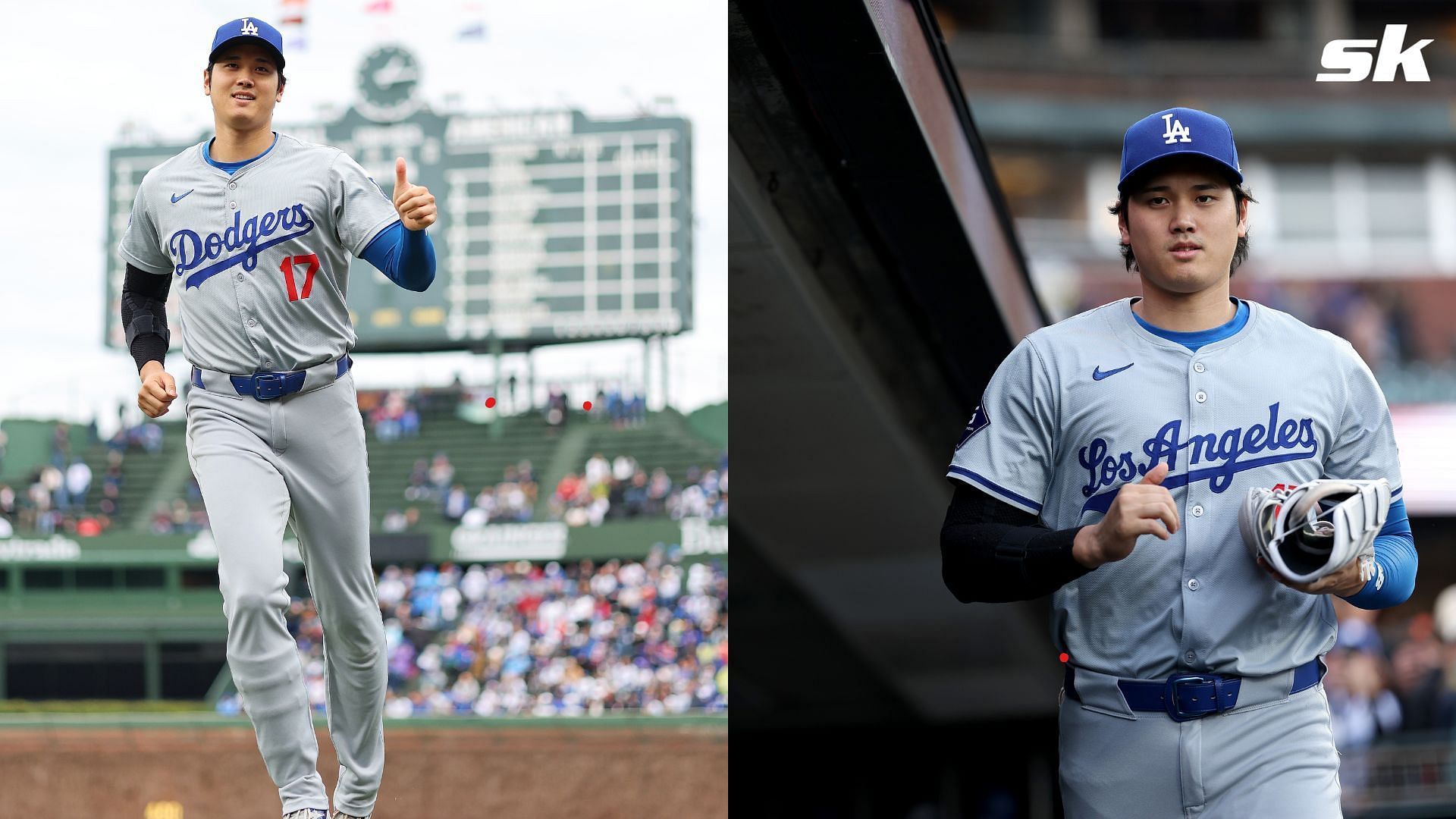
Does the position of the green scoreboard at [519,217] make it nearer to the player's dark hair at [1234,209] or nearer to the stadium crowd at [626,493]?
the stadium crowd at [626,493]

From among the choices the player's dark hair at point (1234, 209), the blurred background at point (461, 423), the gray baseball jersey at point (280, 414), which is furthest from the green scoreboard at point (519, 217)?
the player's dark hair at point (1234, 209)

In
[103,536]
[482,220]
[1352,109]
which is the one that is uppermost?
[1352,109]

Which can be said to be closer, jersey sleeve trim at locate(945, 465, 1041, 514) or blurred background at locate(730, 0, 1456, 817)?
A: jersey sleeve trim at locate(945, 465, 1041, 514)

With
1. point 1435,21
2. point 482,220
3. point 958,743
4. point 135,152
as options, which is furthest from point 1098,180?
point 135,152

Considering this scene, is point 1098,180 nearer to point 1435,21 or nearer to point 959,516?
point 1435,21

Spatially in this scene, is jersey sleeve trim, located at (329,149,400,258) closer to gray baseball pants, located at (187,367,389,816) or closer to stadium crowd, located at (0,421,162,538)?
gray baseball pants, located at (187,367,389,816)

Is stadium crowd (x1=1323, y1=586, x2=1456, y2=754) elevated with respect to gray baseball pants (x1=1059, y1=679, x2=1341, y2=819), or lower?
lower

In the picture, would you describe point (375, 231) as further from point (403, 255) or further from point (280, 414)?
point (280, 414)

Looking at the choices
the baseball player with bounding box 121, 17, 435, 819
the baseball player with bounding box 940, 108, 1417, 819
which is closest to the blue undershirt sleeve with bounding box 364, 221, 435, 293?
the baseball player with bounding box 121, 17, 435, 819
